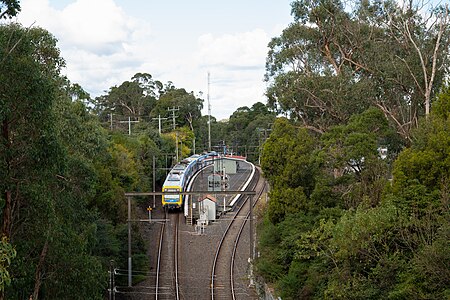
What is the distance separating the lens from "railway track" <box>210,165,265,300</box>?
2384cm

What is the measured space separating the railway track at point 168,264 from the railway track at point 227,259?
1626mm

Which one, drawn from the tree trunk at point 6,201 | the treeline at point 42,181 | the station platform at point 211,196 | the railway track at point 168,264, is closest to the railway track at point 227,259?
the station platform at point 211,196

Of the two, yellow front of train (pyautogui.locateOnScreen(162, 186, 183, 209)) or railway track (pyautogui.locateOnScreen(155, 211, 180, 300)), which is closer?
railway track (pyautogui.locateOnScreen(155, 211, 180, 300))

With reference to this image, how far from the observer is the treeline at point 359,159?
1523 cm

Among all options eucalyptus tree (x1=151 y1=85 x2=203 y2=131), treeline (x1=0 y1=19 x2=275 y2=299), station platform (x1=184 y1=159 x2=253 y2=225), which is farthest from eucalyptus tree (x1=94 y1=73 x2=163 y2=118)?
treeline (x1=0 y1=19 x2=275 y2=299)

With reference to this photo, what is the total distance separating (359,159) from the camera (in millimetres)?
20609

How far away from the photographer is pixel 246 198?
43406 millimetres

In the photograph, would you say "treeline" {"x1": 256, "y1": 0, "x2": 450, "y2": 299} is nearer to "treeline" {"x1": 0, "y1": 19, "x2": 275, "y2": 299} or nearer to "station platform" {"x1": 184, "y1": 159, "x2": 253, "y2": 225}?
"station platform" {"x1": 184, "y1": 159, "x2": 253, "y2": 225}

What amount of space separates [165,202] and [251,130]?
130ft

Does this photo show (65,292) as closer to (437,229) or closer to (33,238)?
(33,238)

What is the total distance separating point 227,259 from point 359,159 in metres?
10.2

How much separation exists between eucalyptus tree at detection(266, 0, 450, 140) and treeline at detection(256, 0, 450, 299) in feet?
0.18

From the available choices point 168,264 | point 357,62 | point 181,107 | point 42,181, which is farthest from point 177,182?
point 181,107

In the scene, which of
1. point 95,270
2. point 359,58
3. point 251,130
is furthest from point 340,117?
point 251,130
